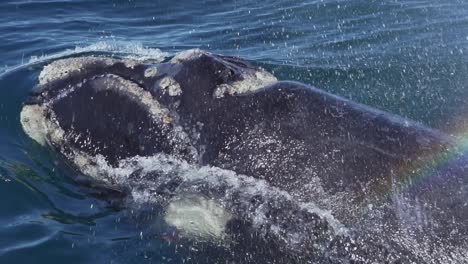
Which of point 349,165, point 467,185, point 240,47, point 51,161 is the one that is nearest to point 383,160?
point 349,165

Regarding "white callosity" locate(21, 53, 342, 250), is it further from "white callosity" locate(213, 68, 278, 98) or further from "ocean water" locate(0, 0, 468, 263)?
"ocean water" locate(0, 0, 468, 263)

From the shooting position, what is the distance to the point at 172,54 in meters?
14.0

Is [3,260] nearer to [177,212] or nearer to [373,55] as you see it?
[177,212]

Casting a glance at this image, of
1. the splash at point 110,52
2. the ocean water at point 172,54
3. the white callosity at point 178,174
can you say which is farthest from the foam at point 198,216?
the splash at point 110,52

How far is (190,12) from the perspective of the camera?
19.0 meters

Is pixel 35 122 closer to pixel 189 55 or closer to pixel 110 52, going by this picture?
pixel 189 55

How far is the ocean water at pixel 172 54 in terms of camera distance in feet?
26.2

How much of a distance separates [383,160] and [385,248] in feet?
2.63

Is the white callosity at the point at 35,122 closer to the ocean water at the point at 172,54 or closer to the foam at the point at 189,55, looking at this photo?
the ocean water at the point at 172,54

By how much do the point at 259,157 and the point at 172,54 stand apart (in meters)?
7.21

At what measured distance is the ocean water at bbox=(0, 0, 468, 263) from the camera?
8.00 meters

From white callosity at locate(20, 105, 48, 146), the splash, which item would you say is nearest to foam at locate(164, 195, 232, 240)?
white callosity at locate(20, 105, 48, 146)

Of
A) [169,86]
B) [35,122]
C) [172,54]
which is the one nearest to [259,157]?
[169,86]

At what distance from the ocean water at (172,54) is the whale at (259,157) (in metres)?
0.46
